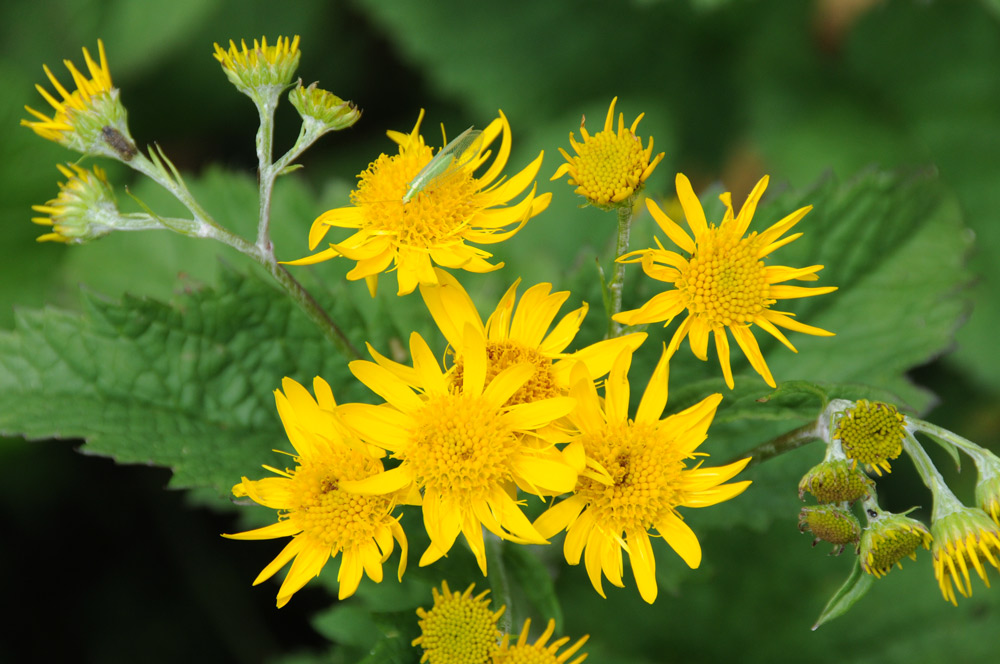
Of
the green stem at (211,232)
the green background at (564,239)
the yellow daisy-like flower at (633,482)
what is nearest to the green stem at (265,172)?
the green stem at (211,232)

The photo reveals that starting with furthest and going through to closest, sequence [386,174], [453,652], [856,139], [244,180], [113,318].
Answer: [856,139] < [244,180] < [113,318] < [386,174] < [453,652]

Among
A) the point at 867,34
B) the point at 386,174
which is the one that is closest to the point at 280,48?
the point at 386,174

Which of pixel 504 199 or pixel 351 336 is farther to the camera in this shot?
pixel 351 336

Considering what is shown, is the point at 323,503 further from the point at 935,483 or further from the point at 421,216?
the point at 935,483

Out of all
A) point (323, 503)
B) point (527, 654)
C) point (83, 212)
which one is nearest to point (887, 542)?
point (527, 654)

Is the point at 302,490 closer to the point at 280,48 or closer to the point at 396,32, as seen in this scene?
the point at 280,48

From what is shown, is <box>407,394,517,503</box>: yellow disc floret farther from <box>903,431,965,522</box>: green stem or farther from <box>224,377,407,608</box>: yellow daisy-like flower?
<box>903,431,965,522</box>: green stem

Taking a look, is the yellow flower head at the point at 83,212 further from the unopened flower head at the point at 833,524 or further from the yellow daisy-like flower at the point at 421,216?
the unopened flower head at the point at 833,524
